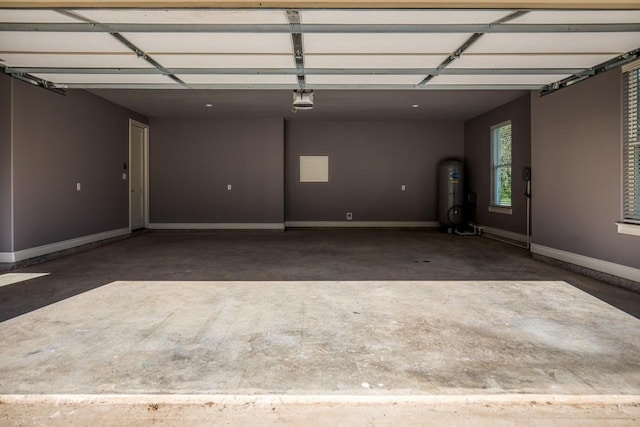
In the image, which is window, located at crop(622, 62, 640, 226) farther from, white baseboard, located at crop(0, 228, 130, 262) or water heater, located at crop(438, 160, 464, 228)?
white baseboard, located at crop(0, 228, 130, 262)

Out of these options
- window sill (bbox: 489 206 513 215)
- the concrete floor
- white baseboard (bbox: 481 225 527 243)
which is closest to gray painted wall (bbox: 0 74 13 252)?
the concrete floor

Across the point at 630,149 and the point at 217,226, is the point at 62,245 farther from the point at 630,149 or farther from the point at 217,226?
the point at 630,149

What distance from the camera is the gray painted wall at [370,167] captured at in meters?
9.09

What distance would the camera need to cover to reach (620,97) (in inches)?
155

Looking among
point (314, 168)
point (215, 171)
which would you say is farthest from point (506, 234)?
point (215, 171)

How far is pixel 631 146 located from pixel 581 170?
0.70 m

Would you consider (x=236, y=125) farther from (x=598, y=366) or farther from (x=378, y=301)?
(x=598, y=366)

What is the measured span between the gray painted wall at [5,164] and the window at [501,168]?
7.66 meters

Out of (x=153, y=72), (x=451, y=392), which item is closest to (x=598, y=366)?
(x=451, y=392)

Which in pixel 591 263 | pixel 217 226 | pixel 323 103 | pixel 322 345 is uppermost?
pixel 323 103

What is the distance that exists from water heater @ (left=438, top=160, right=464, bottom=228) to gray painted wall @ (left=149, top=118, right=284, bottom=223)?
366 cm

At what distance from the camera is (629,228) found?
385cm

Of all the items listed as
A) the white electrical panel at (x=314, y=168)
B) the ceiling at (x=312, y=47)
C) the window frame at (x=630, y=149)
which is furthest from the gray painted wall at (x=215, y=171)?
the window frame at (x=630, y=149)

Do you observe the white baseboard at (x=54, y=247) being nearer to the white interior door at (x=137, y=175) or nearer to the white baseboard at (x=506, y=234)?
the white interior door at (x=137, y=175)
